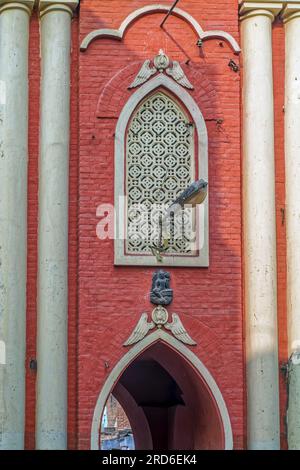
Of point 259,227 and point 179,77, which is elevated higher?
point 179,77

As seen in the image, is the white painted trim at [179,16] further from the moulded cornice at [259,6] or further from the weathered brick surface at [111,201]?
the moulded cornice at [259,6]

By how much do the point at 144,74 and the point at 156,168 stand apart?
1146mm

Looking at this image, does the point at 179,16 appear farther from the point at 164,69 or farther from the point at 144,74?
the point at 144,74

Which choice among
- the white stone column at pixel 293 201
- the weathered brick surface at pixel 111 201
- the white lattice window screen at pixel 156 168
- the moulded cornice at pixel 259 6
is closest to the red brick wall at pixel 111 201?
the weathered brick surface at pixel 111 201

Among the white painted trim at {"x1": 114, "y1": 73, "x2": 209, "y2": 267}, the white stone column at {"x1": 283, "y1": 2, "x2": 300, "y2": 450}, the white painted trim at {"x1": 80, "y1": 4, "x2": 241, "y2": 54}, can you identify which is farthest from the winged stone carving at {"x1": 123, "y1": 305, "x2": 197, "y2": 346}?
the white painted trim at {"x1": 80, "y1": 4, "x2": 241, "y2": 54}

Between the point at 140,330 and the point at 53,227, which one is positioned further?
the point at 53,227

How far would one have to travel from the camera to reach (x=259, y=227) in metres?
14.5

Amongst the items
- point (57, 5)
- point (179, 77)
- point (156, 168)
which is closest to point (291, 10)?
point (179, 77)

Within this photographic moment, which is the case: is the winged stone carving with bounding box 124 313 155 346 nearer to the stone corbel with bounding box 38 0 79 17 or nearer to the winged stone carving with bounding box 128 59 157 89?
the winged stone carving with bounding box 128 59 157 89

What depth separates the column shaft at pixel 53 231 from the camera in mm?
13828

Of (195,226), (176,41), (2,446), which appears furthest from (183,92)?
(2,446)

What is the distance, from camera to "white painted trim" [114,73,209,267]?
46.8 feet

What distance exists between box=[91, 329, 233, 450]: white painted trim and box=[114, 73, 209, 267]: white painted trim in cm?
87

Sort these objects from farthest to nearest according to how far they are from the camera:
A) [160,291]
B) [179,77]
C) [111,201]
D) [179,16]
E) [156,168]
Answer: [179,16], [179,77], [156,168], [111,201], [160,291]
